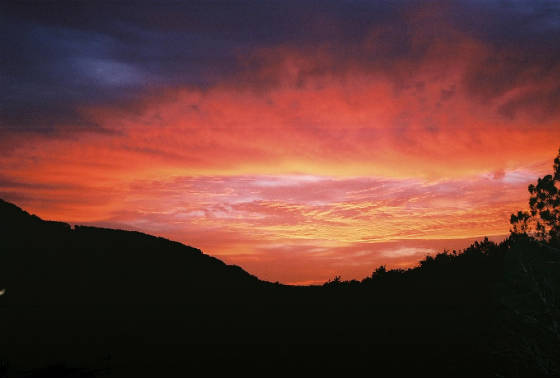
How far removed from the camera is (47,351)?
114ft

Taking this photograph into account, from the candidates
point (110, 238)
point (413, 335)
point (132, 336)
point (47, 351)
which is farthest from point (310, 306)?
point (110, 238)

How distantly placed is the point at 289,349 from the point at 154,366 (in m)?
9.15

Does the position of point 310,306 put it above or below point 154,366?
above

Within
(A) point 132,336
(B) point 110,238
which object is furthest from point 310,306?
(B) point 110,238

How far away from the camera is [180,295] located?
47.9 metres

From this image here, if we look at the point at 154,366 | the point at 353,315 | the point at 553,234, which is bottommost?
the point at 154,366

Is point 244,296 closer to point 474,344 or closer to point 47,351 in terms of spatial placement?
point 47,351

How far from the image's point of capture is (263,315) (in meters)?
41.9

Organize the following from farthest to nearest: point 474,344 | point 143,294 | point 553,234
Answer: point 143,294
point 474,344
point 553,234

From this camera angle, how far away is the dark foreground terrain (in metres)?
26.4

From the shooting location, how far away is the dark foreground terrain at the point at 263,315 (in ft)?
86.7

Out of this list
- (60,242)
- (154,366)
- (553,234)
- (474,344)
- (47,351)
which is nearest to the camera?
(553,234)

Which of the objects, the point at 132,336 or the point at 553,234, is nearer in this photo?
the point at 553,234

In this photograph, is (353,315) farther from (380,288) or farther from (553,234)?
(553,234)
